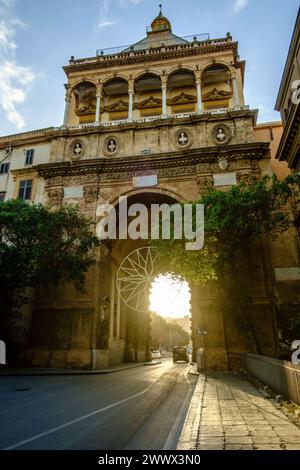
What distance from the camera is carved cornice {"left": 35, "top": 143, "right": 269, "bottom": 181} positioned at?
68.3 feet

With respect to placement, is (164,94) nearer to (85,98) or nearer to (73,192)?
(85,98)

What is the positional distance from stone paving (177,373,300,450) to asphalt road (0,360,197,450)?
1.29 feet

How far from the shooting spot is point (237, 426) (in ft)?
17.3

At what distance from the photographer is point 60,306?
A: 65.0 ft

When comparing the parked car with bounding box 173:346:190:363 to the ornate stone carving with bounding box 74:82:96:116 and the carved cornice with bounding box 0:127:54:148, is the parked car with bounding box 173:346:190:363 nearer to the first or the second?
the carved cornice with bounding box 0:127:54:148

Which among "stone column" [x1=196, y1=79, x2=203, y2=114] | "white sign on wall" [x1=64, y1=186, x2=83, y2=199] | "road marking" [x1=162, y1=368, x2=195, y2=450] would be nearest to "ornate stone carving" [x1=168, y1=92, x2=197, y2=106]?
"stone column" [x1=196, y1=79, x2=203, y2=114]

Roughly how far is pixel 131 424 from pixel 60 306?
1488cm

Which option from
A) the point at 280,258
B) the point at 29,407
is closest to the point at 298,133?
the point at 280,258

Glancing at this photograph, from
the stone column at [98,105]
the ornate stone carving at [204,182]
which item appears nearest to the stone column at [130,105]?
the stone column at [98,105]

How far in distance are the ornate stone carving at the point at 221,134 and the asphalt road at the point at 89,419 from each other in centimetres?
1687

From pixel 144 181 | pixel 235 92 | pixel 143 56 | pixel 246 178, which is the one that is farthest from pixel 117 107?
pixel 246 178

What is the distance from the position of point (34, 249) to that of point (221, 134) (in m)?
14.6

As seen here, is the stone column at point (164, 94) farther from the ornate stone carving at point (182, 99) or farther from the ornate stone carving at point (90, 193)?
the ornate stone carving at point (90, 193)
